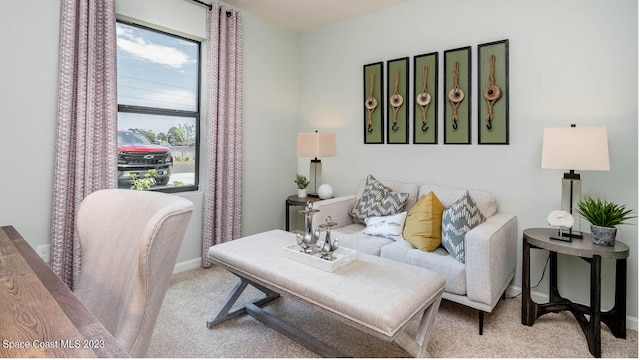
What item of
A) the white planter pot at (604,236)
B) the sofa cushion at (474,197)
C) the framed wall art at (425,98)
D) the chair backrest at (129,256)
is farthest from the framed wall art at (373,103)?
the chair backrest at (129,256)

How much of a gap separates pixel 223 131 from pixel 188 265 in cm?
131

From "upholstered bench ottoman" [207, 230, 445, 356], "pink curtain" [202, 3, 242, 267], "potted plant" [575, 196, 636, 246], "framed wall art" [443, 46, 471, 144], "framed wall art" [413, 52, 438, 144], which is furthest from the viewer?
"pink curtain" [202, 3, 242, 267]

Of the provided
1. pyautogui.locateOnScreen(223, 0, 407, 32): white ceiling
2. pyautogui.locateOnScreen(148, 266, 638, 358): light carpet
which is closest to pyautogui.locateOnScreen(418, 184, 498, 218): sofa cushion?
pyautogui.locateOnScreen(148, 266, 638, 358): light carpet

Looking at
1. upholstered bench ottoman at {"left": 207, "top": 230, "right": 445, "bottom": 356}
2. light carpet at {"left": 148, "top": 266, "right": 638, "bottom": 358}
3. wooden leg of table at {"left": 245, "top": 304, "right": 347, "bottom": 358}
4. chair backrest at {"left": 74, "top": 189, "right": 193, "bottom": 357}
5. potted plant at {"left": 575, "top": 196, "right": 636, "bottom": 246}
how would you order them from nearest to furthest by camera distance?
chair backrest at {"left": 74, "top": 189, "right": 193, "bottom": 357}
upholstered bench ottoman at {"left": 207, "top": 230, "right": 445, "bottom": 356}
wooden leg of table at {"left": 245, "top": 304, "right": 347, "bottom": 358}
light carpet at {"left": 148, "top": 266, "right": 638, "bottom": 358}
potted plant at {"left": 575, "top": 196, "right": 636, "bottom": 246}

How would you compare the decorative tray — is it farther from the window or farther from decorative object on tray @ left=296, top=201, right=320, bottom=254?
the window

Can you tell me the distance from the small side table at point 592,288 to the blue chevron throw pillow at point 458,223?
1.10 feet

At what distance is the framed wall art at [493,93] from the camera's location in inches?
105

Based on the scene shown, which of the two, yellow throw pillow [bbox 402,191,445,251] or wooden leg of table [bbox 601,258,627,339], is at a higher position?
yellow throw pillow [bbox 402,191,445,251]

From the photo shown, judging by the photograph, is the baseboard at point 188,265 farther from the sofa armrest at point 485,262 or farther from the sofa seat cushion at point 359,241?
the sofa armrest at point 485,262

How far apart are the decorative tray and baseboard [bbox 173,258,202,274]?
1.55m

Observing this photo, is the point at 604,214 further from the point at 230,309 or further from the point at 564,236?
the point at 230,309

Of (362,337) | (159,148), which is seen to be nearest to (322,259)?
(362,337)

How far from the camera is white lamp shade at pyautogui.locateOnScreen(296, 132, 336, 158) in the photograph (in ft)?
11.1

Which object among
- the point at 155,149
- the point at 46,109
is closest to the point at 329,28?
the point at 155,149
